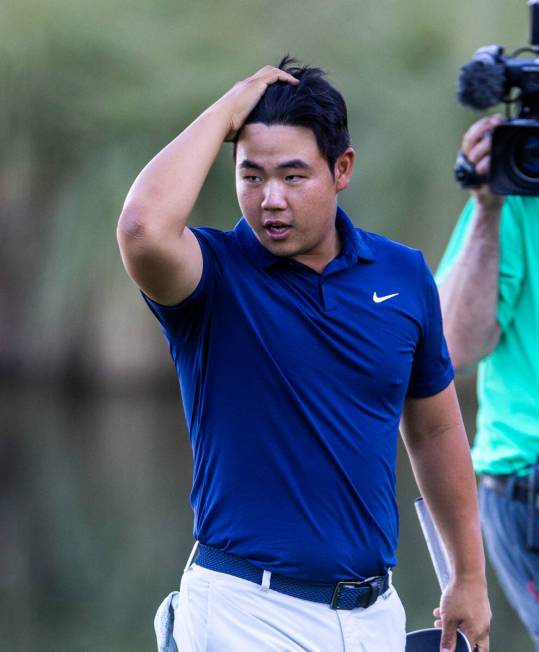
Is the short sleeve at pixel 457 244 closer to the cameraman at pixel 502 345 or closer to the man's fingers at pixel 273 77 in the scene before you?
the cameraman at pixel 502 345

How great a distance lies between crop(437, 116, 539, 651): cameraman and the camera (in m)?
3.21

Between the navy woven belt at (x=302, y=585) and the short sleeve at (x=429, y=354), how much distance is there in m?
0.41

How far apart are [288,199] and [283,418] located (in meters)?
0.39

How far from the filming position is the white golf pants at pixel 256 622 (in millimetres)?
2342

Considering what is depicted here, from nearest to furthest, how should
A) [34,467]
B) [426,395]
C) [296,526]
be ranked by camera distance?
[296,526]
[426,395]
[34,467]

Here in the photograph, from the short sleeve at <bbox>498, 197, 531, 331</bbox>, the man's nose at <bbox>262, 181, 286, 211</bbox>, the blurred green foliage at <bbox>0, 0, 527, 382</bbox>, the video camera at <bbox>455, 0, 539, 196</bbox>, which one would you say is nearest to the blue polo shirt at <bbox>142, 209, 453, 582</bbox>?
the man's nose at <bbox>262, 181, 286, 211</bbox>

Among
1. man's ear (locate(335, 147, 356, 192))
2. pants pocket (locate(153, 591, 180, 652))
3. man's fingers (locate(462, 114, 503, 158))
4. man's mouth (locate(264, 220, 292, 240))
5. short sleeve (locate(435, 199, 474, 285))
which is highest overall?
man's fingers (locate(462, 114, 503, 158))

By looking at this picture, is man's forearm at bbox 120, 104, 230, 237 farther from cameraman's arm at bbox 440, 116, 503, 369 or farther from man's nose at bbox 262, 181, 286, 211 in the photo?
cameraman's arm at bbox 440, 116, 503, 369

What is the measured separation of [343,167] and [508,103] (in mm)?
749

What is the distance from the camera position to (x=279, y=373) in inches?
94.1

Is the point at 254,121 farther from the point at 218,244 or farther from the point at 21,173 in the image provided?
the point at 21,173

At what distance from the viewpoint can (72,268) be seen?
1270cm

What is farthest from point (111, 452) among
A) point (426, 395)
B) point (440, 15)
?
point (426, 395)

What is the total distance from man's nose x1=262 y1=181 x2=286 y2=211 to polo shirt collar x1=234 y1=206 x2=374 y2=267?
117 mm
